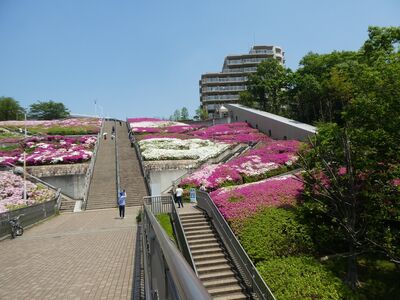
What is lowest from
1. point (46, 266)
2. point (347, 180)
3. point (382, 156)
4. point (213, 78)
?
point (46, 266)

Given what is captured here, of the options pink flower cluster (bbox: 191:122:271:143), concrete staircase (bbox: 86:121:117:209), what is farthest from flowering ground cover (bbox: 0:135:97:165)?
pink flower cluster (bbox: 191:122:271:143)

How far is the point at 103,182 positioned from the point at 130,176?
2553 millimetres

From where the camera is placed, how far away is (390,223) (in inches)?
614

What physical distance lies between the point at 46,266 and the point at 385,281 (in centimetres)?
1225

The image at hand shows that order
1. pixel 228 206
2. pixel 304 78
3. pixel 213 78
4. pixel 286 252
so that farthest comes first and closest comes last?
pixel 213 78 < pixel 304 78 < pixel 228 206 < pixel 286 252

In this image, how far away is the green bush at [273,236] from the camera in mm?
14953

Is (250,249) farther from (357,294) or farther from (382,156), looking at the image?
(382,156)

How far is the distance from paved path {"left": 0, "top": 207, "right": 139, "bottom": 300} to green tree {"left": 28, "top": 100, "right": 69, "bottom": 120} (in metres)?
83.7

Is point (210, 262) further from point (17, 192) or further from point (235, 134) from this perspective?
point (235, 134)

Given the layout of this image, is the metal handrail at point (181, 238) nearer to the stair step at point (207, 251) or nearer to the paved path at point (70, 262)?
the stair step at point (207, 251)

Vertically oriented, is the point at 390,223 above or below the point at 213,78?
below

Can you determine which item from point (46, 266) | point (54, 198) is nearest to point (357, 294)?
point (46, 266)

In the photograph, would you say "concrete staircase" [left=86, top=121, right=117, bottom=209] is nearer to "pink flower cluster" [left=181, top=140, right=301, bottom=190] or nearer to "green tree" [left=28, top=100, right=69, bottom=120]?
"pink flower cluster" [left=181, top=140, right=301, bottom=190]

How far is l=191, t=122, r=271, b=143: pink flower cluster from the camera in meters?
45.1
